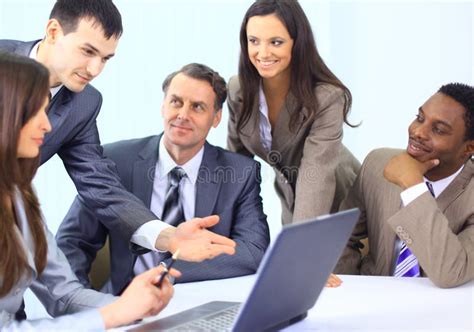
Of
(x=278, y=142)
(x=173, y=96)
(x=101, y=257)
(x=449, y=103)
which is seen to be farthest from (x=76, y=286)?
(x=449, y=103)

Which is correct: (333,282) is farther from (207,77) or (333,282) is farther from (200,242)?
(207,77)

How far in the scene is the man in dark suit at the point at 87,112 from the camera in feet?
8.16

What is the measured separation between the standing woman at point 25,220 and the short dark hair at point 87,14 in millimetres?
665

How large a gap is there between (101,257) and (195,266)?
0.48 metres

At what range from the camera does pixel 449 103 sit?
2898 mm

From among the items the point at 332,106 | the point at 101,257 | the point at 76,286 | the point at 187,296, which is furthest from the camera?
the point at 332,106

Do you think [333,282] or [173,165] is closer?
[333,282]

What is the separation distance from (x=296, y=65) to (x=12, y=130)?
1503mm

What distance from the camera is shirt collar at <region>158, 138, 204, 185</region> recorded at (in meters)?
2.88

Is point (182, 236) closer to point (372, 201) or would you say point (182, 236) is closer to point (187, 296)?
point (187, 296)

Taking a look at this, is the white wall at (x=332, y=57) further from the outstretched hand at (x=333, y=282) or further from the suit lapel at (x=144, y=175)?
the outstretched hand at (x=333, y=282)

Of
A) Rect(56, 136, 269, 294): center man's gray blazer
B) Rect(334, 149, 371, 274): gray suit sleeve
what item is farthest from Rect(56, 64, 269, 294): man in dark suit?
Rect(334, 149, 371, 274): gray suit sleeve

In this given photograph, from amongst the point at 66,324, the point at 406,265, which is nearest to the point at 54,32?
the point at 66,324

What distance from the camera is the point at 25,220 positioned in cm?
194
